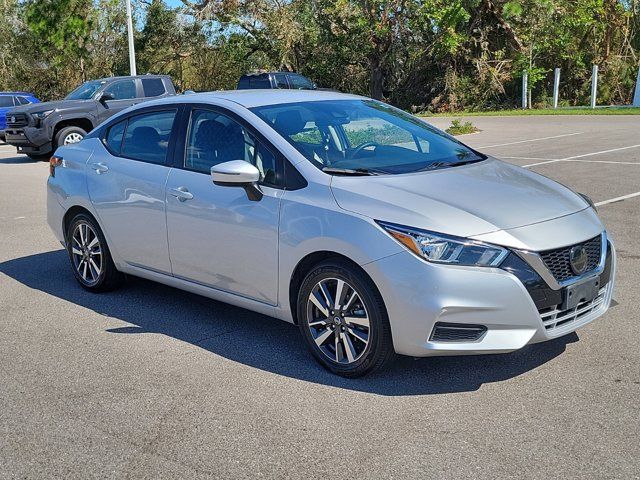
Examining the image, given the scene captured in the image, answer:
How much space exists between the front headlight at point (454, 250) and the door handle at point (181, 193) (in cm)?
190

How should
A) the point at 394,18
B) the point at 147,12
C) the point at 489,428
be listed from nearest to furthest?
the point at 489,428
the point at 394,18
the point at 147,12

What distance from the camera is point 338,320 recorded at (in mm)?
4719

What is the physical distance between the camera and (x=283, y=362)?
5.09 m

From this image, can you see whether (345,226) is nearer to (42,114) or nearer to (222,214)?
(222,214)

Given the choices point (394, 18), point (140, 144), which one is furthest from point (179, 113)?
point (394, 18)

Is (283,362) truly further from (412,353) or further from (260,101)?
(260,101)

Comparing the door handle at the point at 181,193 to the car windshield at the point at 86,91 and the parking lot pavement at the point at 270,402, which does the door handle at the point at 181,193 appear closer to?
the parking lot pavement at the point at 270,402

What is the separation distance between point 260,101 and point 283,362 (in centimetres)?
191

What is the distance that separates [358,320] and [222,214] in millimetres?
1293

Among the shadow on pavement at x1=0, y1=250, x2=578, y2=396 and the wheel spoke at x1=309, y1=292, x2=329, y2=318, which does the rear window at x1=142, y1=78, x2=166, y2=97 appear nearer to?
the shadow on pavement at x1=0, y1=250, x2=578, y2=396

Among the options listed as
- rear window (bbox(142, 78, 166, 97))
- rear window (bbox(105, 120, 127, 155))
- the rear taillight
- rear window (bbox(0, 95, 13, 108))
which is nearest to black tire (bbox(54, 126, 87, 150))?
rear window (bbox(142, 78, 166, 97))

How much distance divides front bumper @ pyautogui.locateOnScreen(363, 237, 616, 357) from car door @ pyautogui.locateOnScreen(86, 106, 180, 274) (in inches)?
84.4

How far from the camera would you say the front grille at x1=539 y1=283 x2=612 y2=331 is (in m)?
4.38

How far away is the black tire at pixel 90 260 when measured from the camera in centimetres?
662
